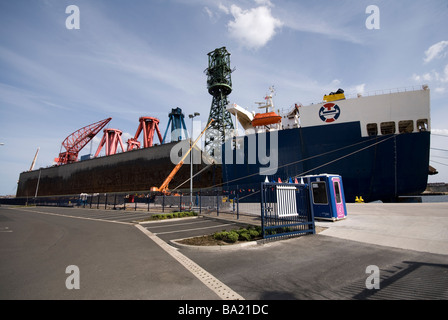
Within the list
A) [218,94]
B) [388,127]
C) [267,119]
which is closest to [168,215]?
[267,119]

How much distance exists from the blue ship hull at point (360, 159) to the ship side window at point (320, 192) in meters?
4.87

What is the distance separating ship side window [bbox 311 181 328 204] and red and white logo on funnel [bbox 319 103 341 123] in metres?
9.98

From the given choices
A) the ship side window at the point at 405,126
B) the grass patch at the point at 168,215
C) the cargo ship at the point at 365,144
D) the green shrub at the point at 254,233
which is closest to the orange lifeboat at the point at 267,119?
the cargo ship at the point at 365,144

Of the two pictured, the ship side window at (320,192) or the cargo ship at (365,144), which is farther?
the cargo ship at (365,144)

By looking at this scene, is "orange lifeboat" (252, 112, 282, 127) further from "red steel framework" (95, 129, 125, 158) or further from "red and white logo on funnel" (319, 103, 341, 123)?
"red steel framework" (95, 129, 125, 158)

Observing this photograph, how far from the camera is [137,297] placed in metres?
3.20

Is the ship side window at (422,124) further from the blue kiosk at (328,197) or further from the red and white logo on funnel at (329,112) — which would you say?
the blue kiosk at (328,197)

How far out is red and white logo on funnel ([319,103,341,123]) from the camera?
18.4 m

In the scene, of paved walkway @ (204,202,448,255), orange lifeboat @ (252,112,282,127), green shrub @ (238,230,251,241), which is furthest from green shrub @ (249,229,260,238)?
orange lifeboat @ (252,112,282,127)

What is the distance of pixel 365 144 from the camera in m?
17.1

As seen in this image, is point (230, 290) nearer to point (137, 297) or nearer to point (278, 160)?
point (137, 297)

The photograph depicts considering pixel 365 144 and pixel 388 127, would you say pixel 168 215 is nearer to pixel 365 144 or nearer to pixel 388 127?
pixel 365 144

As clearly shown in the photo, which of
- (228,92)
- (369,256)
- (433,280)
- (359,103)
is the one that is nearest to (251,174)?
(359,103)

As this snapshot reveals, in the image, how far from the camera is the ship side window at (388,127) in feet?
56.0
